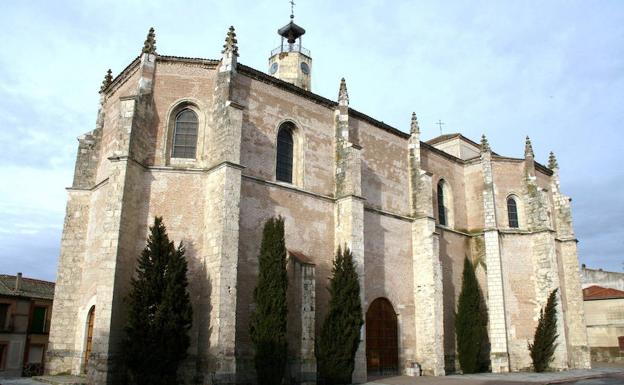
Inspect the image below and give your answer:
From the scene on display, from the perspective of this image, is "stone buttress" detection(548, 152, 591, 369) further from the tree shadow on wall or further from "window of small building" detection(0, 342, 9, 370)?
"window of small building" detection(0, 342, 9, 370)

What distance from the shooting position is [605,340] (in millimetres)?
42000

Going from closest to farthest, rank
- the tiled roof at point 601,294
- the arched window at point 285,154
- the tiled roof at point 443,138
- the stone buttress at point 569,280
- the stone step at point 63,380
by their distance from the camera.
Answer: the stone step at point 63,380
the arched window at point 285,154
the stone buttress at point 569,280
the tiled roof at point 443,138
the tiled roof at point 601,294

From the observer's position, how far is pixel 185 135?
20.5 metres

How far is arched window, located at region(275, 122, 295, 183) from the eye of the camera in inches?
871

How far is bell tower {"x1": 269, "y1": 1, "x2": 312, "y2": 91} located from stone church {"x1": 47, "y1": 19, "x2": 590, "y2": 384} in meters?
10.8

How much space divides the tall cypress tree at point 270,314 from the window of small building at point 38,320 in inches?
1041

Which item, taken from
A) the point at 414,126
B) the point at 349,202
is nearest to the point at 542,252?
the point at 414,126

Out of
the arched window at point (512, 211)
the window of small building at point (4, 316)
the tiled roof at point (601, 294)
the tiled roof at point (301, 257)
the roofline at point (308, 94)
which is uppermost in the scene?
the roofline at point (308, 94)

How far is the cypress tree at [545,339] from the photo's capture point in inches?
1030

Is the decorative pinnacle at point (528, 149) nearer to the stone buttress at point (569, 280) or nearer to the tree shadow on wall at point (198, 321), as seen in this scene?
the stone buttress at point (569, 280)

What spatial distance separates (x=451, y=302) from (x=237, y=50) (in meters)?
16.2

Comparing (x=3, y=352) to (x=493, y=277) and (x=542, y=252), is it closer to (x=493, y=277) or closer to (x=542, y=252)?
(x=493, y=277)

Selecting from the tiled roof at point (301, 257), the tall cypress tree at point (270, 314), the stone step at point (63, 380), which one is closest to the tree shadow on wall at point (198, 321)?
the tall cypress tree at point (270, 314)

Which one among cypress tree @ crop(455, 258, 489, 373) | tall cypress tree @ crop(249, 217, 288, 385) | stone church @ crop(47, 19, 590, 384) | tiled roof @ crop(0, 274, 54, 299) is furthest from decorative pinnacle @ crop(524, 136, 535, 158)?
tiled roof @ crop(0, 274, 54, 299)
